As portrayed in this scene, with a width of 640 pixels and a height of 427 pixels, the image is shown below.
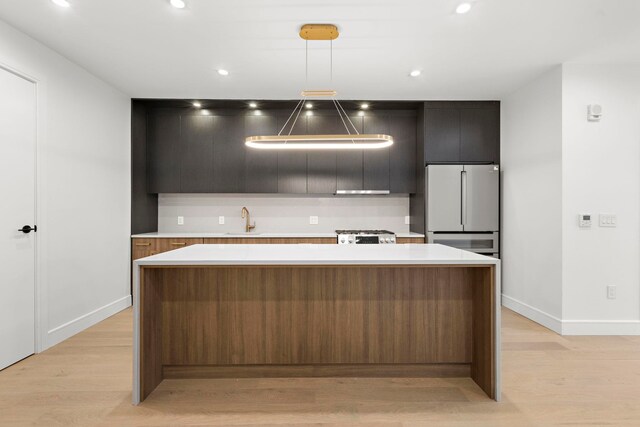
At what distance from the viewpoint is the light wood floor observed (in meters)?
2.04

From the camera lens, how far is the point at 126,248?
4387 mm

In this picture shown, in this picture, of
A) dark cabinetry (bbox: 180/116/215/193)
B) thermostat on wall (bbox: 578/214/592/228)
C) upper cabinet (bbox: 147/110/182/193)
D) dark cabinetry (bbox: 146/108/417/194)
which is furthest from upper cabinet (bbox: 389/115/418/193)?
upper cabinet (bbox: 147/110/182/193)

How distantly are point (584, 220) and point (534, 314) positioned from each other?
1.14 m

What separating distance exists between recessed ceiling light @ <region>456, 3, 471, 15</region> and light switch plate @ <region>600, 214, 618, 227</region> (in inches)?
96.0

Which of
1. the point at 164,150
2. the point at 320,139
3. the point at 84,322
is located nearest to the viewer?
the point at 320,139

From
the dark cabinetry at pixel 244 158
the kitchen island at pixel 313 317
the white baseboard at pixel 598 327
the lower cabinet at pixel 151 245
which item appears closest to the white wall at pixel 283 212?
the dark cabinetry at pixel 244 158

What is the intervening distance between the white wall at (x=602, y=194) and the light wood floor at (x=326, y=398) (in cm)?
73

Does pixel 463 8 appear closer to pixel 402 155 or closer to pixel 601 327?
pixel 402 155

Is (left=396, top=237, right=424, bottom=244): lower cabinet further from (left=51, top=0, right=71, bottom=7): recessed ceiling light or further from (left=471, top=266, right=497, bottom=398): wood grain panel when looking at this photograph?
(left=51, top=0, right=71, bottom=7): recessed ceiling light

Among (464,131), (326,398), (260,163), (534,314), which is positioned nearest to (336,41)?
(260,163)

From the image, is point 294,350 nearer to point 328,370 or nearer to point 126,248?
point 328,370

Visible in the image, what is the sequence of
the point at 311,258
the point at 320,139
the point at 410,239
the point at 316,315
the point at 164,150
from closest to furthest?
the point at 311,258
the point at 316,315
the point at 320,139
the point at 410,239
the point at 164,150

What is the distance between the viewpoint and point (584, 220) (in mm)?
3510

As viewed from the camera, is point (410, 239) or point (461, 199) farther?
point (410, 239)
